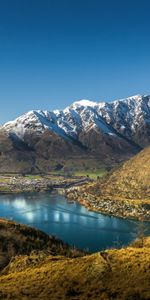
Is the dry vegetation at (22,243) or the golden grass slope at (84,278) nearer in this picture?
the golden grass slope at (84,278)

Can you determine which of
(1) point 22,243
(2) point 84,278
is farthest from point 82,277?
(1) point 22,243

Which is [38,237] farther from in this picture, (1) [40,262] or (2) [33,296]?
(2) [33,296]

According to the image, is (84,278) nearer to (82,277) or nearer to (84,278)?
(84,278)

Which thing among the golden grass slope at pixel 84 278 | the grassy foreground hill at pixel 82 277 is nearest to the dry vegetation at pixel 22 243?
the grassy foreground hill at pixel 82 277

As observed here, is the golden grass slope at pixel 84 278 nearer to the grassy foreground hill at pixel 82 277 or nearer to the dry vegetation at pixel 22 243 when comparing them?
the grassy foreground hill at pixel 82 277

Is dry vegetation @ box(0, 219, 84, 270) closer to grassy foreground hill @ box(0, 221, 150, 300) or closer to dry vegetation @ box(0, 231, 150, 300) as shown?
grassy foreground hill @ box(0, 221, 150, 300)

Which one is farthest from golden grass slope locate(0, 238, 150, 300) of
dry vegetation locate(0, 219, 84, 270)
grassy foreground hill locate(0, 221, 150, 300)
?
dry vegetation locate(0, 219, 84, 270)

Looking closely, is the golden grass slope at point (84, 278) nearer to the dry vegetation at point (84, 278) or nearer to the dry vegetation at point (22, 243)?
the dry vegetation at point (84, 278)

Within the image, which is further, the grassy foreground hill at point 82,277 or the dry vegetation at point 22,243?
the dry vegetation at point 22,243

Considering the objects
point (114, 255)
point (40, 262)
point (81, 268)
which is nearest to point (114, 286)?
point (81, 268)
